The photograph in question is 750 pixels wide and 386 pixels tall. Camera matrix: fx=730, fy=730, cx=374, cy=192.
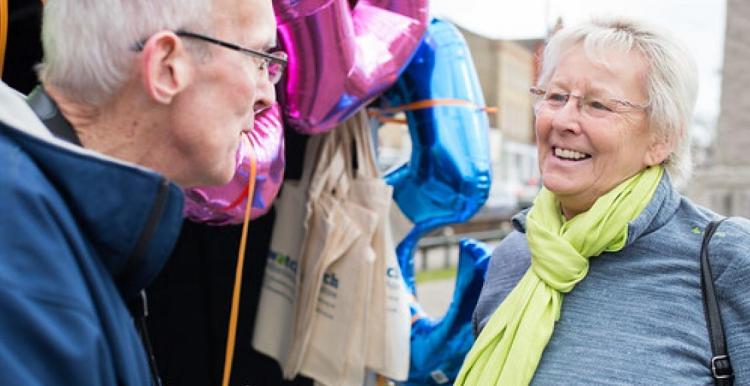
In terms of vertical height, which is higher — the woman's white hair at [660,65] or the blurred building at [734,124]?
the woman's white hair at [660,65]

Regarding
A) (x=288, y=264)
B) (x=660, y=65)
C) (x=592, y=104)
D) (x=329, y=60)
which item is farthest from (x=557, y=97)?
(x=288, y=264)

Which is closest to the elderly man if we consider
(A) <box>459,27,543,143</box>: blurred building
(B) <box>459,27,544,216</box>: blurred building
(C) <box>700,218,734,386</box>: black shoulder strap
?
(C) <box>700,218,734,386</box>: black shoulder strap

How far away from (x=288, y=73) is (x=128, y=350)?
1338mm

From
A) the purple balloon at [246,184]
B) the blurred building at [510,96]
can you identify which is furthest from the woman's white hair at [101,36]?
the blurred building at [510,96]

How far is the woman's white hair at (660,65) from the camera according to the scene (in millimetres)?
1570

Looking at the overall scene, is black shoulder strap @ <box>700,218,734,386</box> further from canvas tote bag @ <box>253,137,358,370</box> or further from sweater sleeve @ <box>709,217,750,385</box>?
canvas tote bag @ <box>253,137,358,370</box>

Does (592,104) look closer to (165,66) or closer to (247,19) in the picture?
(247,19)

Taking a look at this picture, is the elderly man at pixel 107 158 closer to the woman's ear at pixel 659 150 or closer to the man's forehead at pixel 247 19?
the man's forehead at pixel 247 19

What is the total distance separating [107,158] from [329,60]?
127 cm

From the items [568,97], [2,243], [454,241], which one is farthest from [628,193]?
[454,241]

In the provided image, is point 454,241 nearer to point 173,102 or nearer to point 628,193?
point 628,193

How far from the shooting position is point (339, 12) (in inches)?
80.6

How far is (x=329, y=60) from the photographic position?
2072 millimetres

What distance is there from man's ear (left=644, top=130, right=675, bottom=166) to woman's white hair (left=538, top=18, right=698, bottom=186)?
0.01m
